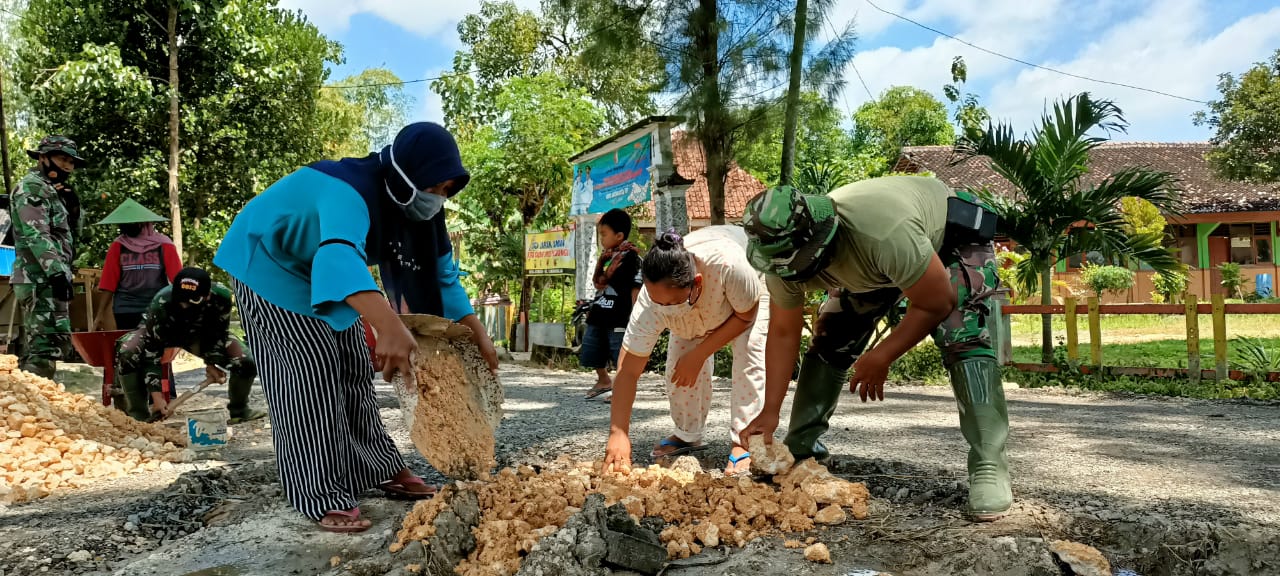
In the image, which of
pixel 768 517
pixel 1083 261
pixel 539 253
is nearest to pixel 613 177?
pixel 539 253

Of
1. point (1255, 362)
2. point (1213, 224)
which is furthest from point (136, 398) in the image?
point (1213, 224)

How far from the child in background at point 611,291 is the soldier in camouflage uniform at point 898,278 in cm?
425

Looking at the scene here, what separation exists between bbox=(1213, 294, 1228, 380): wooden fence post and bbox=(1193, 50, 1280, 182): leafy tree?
40.0 feet

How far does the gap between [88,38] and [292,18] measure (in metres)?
3.49

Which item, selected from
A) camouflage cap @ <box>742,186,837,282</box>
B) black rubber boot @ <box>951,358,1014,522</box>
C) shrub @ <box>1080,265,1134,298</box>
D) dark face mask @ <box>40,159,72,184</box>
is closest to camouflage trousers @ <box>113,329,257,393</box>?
dark face mask @ <box>40,159,72,184</box>

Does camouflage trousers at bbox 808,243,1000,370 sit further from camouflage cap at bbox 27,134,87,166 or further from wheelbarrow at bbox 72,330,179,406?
camouflage cap at bbox 27,134,87,166

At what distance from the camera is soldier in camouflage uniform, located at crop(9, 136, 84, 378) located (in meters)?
6.89

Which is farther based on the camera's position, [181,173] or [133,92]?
[181,173]

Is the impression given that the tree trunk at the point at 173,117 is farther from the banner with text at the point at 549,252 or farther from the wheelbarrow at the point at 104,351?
the wheelbarrow at the point at 104,351

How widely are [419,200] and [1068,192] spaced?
828 cm

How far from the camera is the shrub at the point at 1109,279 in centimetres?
1922

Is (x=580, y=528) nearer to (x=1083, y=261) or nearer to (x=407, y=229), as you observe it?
(x=407, y=229)

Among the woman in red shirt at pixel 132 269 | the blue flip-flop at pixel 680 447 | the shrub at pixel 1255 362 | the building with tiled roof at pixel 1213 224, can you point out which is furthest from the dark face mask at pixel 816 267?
the building with tiled roof at pixel 1213 224

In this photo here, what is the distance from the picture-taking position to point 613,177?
11.9 metres
